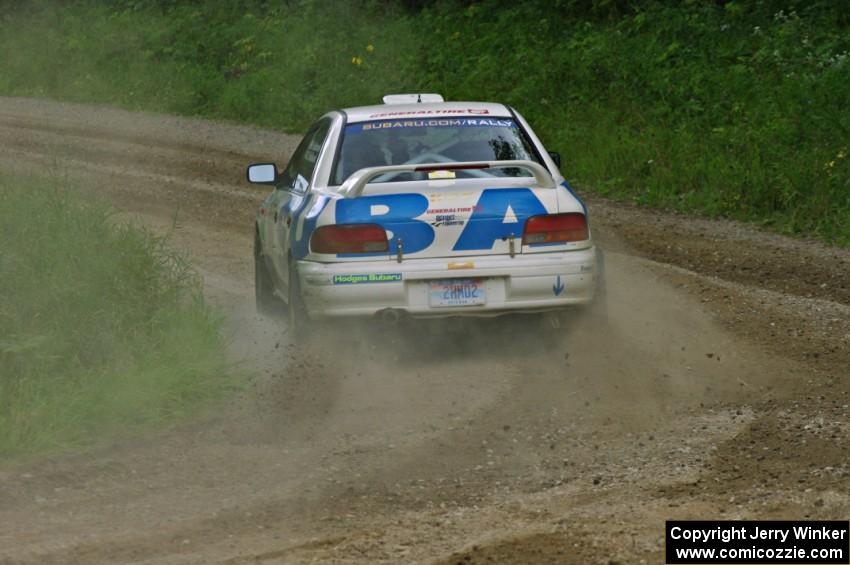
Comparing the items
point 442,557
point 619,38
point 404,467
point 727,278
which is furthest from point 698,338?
point 619,38

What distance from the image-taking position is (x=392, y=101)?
33.3 ft

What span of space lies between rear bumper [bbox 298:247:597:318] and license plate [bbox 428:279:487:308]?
0.09ft

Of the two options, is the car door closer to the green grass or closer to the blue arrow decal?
the green grass

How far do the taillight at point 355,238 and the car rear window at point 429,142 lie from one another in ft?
2.74

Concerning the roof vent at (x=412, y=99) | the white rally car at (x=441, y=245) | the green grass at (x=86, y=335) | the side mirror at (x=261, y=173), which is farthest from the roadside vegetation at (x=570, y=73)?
the green grass at (x=86, y=335)

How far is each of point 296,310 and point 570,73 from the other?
12.0 metres

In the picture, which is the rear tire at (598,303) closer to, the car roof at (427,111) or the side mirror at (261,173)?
the car roof at (427,111)

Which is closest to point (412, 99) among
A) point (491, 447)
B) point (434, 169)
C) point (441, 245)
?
point (434, 169)

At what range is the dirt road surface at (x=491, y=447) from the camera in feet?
18.4

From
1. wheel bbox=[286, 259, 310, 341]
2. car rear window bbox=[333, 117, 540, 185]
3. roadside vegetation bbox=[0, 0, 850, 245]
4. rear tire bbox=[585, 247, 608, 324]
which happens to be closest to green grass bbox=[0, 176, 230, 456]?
wheel bbox=[286, 259, 310, 341]

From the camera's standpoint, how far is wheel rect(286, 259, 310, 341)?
8.52m

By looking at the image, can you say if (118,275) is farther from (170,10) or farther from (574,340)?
(170,10)

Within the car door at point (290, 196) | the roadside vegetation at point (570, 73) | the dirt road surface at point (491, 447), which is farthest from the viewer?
the roadside vegetation at point (570, 73)

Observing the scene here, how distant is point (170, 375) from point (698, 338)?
132 inches
